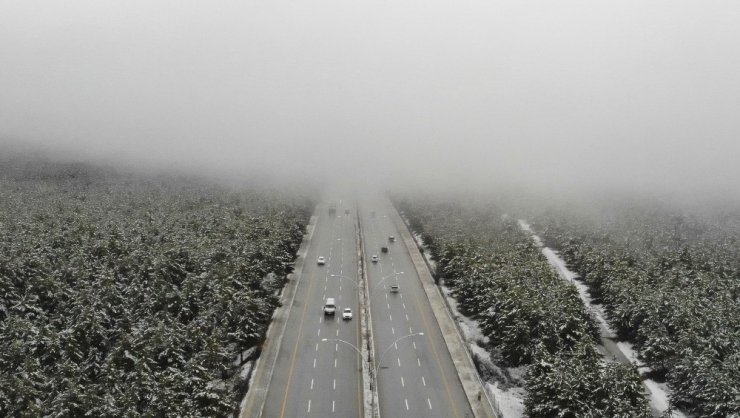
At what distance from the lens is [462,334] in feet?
192

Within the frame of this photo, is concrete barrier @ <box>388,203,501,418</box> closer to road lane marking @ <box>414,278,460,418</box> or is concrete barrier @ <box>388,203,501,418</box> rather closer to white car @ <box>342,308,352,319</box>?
road lane marking @ <box>414,278,460,418</box>

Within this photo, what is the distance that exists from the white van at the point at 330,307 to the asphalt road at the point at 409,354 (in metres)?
5.40

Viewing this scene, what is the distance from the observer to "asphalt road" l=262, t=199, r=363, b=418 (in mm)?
43344

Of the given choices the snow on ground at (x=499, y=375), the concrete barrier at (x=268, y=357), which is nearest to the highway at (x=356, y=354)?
the concrete barrier at (x=268, y=357)

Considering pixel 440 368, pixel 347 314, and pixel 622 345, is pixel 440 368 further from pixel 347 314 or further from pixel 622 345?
pixel 622 345

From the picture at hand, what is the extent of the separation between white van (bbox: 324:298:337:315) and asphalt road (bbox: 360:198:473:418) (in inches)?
212

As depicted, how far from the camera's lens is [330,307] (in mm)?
66250

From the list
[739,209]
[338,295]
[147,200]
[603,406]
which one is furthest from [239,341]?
[739,209]

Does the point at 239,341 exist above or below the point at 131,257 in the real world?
below

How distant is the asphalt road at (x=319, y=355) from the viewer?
43.3 m

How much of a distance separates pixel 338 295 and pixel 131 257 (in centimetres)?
2974

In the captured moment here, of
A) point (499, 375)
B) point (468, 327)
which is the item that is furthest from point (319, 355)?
point (468, 327)

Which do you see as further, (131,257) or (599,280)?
(599,280)

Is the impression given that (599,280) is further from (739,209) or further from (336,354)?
(739,209)
